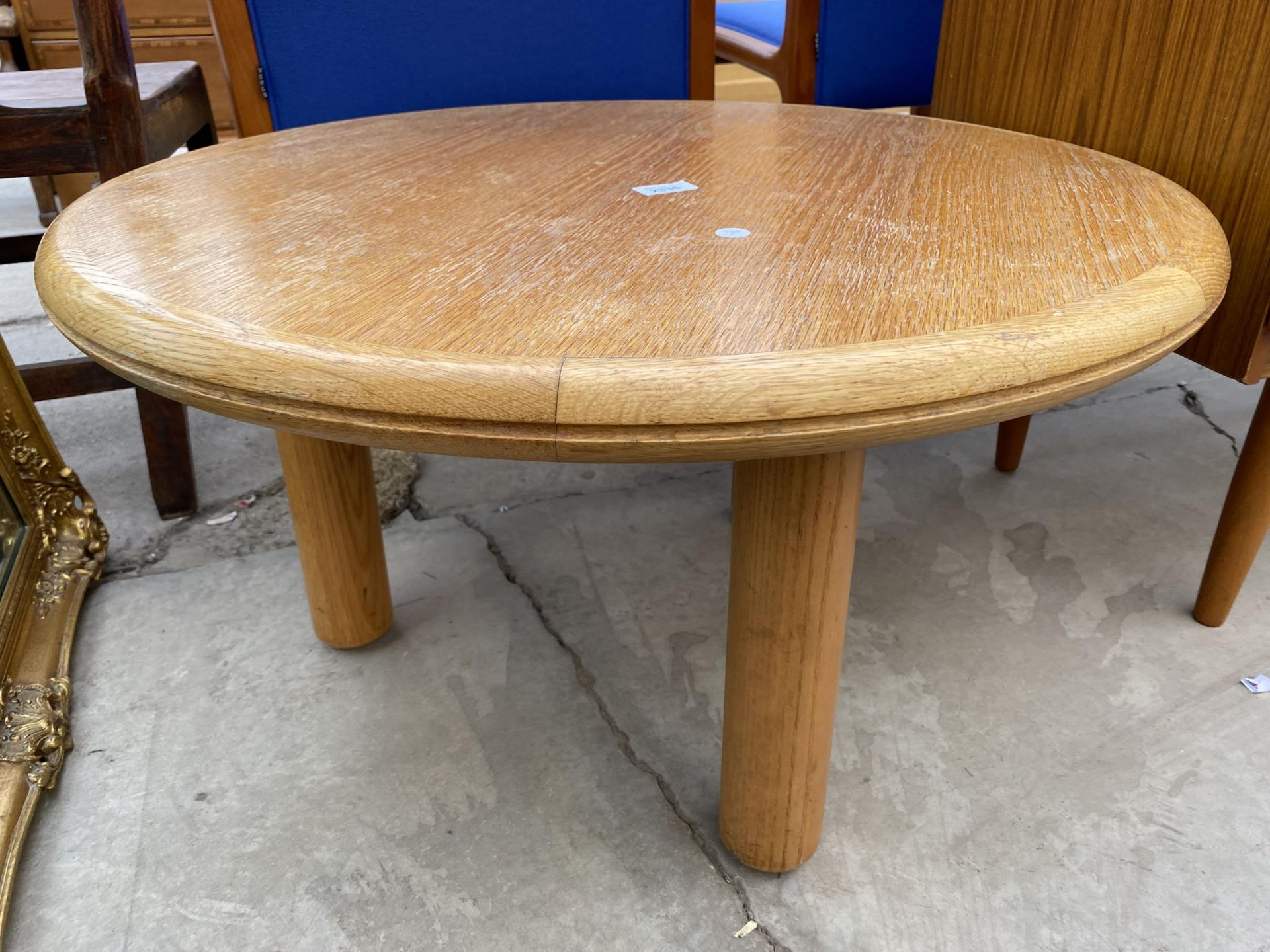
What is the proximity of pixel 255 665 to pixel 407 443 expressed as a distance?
940 millimetres

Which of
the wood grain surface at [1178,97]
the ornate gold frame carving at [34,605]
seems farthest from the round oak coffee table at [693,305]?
the ornate gold frame carving at [34,605]

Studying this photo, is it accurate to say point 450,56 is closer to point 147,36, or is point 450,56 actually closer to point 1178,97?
point 1178,97

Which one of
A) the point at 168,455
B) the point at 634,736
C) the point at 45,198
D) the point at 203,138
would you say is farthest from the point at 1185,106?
the point at 45,198

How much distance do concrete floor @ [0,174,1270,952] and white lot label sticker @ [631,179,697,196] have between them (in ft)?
2.25

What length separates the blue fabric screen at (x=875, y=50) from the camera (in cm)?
191

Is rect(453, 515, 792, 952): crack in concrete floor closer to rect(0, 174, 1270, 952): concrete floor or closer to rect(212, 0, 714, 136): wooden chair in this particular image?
rect(0, 174, 1270, 952): concrete floor

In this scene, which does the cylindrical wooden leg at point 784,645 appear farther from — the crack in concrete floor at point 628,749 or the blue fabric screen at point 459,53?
the blue fabric screen at point 459,53

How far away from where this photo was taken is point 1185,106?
1.06 meters

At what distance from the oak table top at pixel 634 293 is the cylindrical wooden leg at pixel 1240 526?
480 mm

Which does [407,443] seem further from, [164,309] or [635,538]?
[635,538]

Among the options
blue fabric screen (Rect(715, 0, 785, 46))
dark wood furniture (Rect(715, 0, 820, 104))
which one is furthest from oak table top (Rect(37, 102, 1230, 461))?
blue fabric screen (Rect(715, 0, 785, 46))

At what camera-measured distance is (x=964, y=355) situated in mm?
543

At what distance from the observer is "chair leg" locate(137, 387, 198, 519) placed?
5.37ft

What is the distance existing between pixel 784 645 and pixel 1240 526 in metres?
0.82
